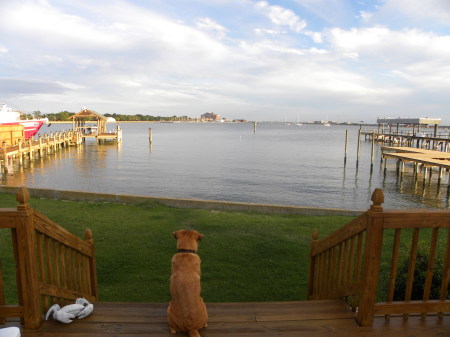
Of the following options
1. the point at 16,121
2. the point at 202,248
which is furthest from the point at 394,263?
the point at 16,121

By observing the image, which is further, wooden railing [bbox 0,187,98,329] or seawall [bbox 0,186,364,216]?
seawall [bbox 0,186,364,216]

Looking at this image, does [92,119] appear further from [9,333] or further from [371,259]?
[371,259]

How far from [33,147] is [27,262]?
125 ft

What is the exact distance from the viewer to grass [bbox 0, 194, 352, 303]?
20.5ft

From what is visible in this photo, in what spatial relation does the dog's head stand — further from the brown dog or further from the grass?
the grass

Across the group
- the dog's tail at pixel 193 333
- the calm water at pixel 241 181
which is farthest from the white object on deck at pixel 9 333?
the calm water at pixel 241 181

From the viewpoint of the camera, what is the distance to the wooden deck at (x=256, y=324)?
11.3ft

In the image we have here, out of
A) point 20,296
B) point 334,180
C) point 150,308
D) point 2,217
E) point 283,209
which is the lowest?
point 334,180

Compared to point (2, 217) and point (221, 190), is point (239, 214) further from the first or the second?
point (221, 190)

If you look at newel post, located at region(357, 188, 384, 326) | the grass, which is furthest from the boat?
newel post, located at region(357, 188, 384, 326)

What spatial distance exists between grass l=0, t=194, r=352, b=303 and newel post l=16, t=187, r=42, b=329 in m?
2.55

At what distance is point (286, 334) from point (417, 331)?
135 cm

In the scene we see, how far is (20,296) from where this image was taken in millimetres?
3447

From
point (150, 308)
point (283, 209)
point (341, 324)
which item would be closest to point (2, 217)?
point (150, 308)
